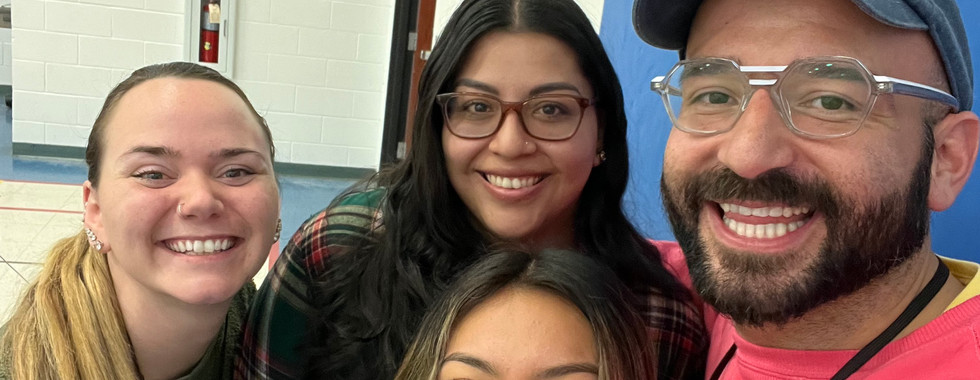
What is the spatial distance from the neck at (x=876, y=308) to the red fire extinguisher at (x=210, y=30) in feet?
19.5

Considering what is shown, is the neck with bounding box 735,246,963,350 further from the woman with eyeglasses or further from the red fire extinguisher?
the red fire extinguisher

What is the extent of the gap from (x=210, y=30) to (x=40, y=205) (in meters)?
1.97

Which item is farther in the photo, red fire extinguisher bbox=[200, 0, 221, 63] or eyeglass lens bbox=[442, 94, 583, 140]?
red fire extinguisher bbox=[200, 0, 221, 63]

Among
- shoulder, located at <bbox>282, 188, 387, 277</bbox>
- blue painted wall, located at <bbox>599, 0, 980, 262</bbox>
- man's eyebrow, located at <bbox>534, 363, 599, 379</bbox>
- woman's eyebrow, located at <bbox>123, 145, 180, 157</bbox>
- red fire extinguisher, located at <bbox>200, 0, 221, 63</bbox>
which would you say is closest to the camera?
man's eyebrow, located at <bbox>534, 363, 599, 379</bbox>

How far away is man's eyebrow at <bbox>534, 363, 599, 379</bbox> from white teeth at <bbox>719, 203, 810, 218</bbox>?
345 mm

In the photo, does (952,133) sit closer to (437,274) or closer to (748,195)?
(748,195)

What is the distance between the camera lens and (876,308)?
1.09 metres

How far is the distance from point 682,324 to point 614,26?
4.76 ft

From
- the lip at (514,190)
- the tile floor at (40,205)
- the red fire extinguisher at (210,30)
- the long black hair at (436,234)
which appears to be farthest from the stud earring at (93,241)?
the red fire extinguisher at (210,30)

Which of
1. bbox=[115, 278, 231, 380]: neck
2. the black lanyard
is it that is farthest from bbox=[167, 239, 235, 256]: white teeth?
the black lanyard

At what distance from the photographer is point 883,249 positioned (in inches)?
41.1

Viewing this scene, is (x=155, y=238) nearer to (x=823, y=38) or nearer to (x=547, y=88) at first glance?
(x=547, y=88)

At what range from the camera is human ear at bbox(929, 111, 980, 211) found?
3.52ft

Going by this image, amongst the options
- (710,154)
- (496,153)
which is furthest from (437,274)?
(710,154)
